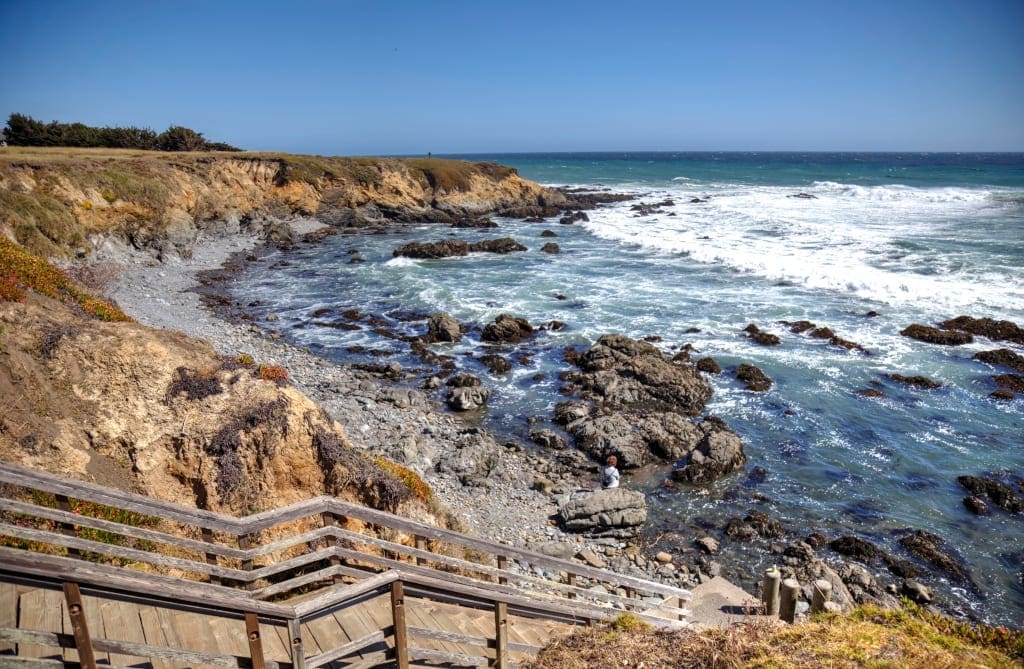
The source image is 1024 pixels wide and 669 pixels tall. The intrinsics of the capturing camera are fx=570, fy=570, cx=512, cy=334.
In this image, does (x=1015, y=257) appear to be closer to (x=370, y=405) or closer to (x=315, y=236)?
(x=370, y=405)

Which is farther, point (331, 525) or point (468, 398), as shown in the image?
point (468, 398)

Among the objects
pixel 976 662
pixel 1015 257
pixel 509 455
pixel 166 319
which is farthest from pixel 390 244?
pixel 976 662

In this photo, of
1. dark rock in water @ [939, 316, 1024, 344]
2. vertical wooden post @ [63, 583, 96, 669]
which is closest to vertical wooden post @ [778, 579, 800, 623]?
vertical wooden post @ [63, 583, 96, 669]

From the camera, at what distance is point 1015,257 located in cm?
3994

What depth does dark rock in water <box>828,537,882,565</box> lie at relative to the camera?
1388cm

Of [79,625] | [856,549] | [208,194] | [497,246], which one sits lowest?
[856,549]

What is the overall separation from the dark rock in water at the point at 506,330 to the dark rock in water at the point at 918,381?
15811 mm

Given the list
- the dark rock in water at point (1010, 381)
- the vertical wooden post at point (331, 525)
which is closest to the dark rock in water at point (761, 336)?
the dark rock in water at point (1010, 381)

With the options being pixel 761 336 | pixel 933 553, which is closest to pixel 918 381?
pixel 761 336

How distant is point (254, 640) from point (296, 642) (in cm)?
36

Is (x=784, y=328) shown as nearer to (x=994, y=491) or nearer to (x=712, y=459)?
(x=994, y=491)

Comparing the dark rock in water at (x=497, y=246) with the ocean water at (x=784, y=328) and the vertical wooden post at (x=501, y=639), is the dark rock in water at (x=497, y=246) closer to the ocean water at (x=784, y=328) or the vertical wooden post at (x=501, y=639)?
the ocean water at (x=784, y=328)

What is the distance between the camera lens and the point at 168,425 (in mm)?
10438

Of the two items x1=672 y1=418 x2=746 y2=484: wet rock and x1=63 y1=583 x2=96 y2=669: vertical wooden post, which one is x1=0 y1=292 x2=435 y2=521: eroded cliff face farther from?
x1=672 y1=418 x2=746 y2=484: wet rock
